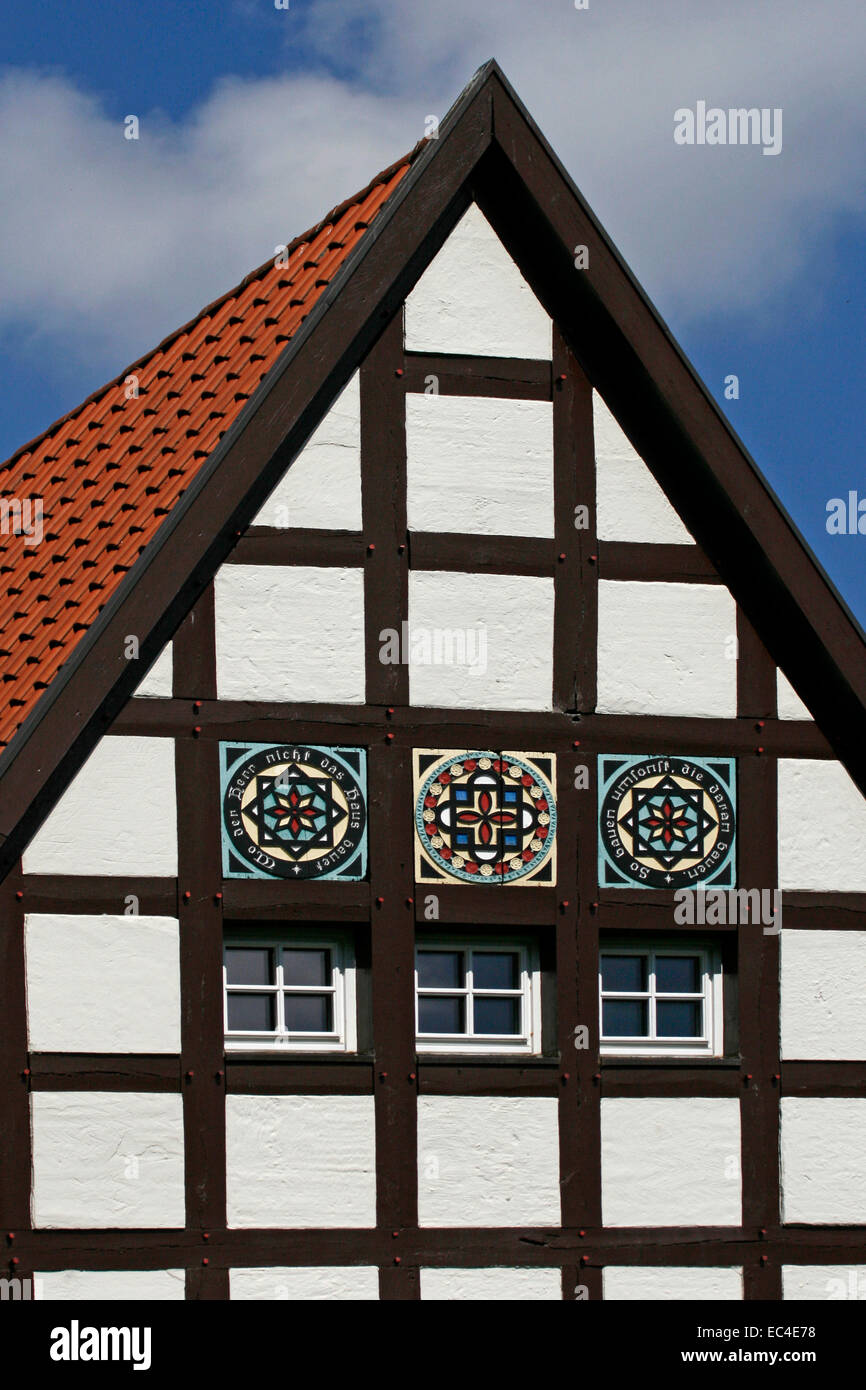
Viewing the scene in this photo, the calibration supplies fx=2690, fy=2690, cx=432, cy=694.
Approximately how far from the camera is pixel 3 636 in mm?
13344

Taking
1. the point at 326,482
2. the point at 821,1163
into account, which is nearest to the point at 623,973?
the point at 821,1163

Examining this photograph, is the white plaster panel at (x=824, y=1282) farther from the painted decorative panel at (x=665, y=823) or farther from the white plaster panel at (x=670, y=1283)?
the painted decorative panel at (x=665, y=823)

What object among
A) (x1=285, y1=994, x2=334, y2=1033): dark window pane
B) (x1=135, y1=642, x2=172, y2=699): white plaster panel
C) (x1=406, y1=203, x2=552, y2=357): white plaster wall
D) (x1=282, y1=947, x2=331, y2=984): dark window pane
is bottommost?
(x1=285, y1=994, x2=334, y2=1033): dark window pane

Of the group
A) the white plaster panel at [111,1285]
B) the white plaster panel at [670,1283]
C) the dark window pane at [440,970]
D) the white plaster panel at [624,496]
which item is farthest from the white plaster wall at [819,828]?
the white plaster panel at [111,1285]

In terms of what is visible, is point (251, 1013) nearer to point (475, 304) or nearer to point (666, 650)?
point (666, 650)

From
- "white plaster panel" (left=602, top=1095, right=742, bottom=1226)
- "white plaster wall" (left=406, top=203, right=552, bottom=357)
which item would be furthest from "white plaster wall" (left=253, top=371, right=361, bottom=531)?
"white plaster panel" (left=602, top=1095, right=742, bottom=1226)

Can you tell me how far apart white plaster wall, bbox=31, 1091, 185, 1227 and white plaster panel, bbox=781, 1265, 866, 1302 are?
2.93 m

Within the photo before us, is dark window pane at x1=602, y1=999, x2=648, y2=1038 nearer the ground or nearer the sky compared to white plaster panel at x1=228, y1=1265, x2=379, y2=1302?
nearer the sky

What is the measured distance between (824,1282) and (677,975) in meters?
1.61

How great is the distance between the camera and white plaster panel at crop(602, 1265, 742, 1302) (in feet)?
40.9

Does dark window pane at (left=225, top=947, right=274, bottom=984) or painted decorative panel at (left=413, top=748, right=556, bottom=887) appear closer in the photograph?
dark window pane at (left=225, top=947, right=274, bottom=984)

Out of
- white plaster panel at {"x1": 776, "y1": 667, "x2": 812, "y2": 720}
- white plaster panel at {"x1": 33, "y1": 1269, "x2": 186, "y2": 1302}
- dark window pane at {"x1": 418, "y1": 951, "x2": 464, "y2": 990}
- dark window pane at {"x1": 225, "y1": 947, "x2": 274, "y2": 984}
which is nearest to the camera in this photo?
white plaster panel at {"x1": 33, "y1": 1269, "x2": 186, "y2": 1302}

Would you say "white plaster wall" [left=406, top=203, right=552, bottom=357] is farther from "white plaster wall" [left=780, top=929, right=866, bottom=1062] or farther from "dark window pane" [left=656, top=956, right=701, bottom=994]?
"white plaster wall" [left=780, top=929, right=866, bottom=1062]

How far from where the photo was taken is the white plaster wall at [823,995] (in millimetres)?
12914
